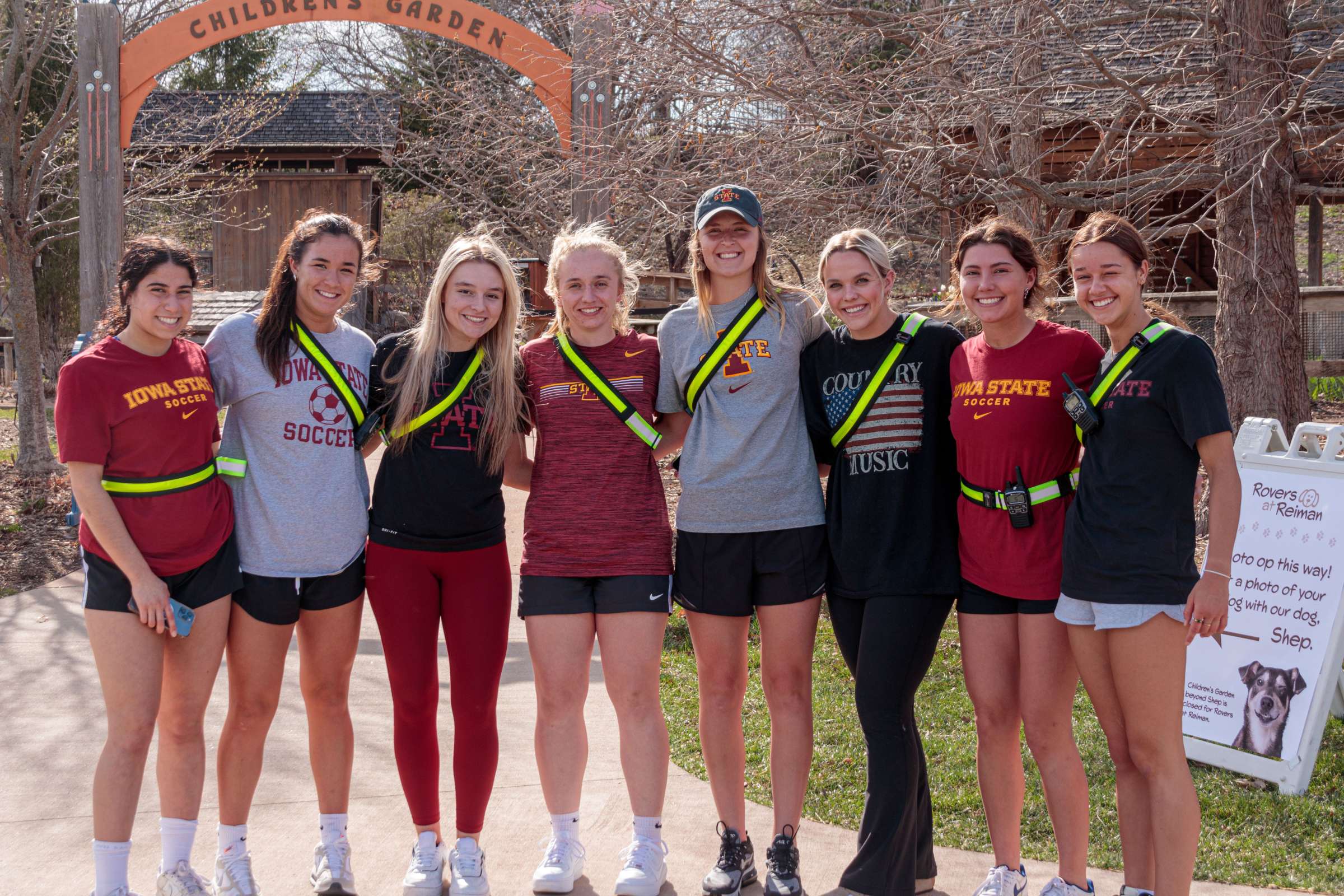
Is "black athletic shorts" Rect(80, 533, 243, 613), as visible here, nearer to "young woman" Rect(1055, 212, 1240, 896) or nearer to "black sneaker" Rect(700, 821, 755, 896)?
"black sneaker" Rect(700, 821, 755, 896)

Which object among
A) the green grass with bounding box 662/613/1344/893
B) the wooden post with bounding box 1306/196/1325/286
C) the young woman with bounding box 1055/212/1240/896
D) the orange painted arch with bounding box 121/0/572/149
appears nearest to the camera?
the young woman with bounding box 1055/212/1240/896

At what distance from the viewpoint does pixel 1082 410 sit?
3.14 m

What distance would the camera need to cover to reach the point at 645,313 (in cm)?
1745

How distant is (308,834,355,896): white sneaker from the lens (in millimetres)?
3602

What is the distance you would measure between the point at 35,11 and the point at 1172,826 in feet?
50.2

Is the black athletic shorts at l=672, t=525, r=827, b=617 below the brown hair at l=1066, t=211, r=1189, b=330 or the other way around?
below

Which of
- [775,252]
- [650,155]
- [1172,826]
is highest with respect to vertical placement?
[650,155]

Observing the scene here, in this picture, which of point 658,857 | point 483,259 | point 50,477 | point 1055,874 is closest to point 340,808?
point 658,857

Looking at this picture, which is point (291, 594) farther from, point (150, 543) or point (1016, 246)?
point (1016, 246)

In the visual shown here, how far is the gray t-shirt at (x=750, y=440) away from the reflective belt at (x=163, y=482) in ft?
4.61

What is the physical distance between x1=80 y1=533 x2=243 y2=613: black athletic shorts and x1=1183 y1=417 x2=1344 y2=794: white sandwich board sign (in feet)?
11.9

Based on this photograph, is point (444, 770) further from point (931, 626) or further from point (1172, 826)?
point (1172, 826)

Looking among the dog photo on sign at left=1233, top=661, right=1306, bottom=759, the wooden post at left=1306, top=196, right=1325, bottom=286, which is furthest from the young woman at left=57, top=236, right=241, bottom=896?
the wooden post at left=1306, top=196, right=1325, bottom=286

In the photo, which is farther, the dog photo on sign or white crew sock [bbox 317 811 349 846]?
the dog photo on sign
